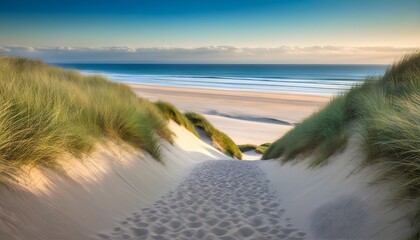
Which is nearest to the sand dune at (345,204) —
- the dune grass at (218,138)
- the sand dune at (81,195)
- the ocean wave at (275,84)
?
the sand dune at (81,195)

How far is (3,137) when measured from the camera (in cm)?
323

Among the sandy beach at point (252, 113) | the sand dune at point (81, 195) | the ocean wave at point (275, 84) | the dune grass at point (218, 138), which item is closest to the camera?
the sand dune at point (81, 195)

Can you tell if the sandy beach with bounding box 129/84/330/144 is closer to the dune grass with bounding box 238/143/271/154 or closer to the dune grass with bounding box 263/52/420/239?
the dune grass with bounding box 238/143/271/154

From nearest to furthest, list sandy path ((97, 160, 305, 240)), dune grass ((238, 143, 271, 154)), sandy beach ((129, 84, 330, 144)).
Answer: sandy path ((97, 160, 305, 240))
dune grass ((238, 143, 271, 154))
sandy beach ((129, 84, 330, 144))

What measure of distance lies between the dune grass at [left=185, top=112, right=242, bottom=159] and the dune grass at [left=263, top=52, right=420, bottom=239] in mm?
7337

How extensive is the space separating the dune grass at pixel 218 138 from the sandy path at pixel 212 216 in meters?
11.2

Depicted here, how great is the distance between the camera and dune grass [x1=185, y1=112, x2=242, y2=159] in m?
18.1

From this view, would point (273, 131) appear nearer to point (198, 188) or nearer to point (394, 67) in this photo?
point (394, 67)

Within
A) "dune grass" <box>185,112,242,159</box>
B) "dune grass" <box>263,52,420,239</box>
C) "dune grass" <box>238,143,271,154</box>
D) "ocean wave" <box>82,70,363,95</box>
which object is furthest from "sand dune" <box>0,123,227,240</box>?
"ocean wave" <box>82,70,363,95</box>

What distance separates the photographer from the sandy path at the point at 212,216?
12.8 ft

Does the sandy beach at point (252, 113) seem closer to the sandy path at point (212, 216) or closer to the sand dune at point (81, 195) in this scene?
the sandy path at point (212, 216)

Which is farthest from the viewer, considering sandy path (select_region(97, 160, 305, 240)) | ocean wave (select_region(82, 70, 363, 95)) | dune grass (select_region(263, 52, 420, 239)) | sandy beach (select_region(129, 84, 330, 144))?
ocean wave (select_region(82, 70, 363, 95))

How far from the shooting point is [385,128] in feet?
12.6

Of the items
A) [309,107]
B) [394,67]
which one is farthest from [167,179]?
[309,107]
